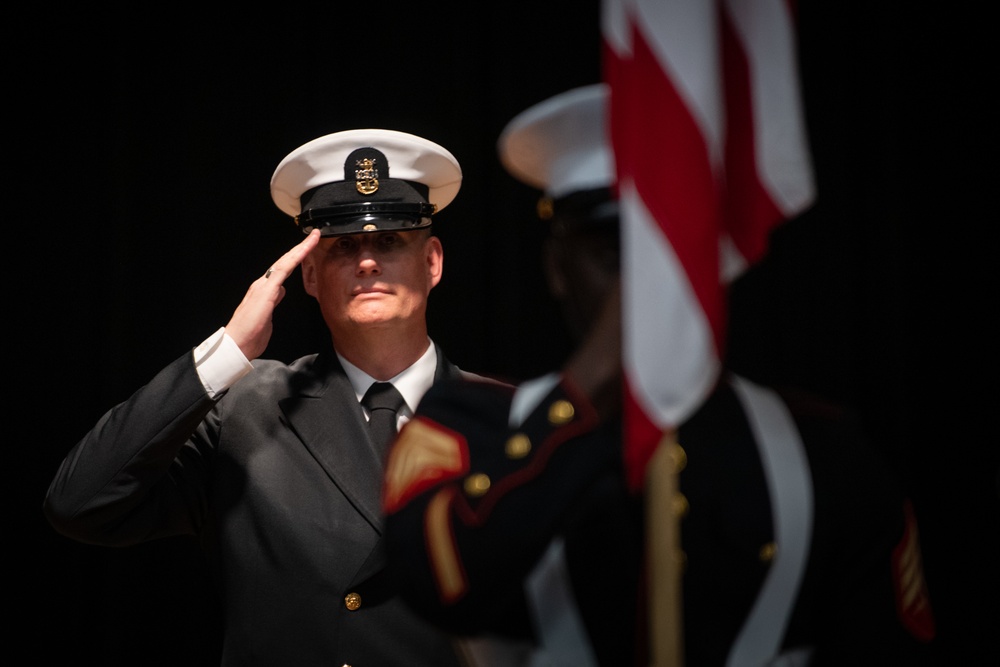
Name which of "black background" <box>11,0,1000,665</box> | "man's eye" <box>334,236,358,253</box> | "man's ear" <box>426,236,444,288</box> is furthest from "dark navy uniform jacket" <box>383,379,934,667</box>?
"black background" <box>11,0,1000,665</box>

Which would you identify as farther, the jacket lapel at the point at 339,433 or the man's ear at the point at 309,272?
the man's ear at the point at 309,272

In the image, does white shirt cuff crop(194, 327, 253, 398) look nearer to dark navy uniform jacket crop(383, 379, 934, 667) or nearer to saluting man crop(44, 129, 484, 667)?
saluting man crop(44, 129, 484, 667)

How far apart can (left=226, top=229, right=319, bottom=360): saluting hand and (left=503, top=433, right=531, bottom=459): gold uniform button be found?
78cm

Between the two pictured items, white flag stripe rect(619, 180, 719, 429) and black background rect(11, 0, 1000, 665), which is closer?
white flag stripe rect(619, 180, 719, 429)

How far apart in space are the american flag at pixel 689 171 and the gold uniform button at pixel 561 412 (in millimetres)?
62

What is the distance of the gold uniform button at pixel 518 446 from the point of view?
907 millimetres

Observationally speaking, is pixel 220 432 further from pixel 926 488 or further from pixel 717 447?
pixel 926 488

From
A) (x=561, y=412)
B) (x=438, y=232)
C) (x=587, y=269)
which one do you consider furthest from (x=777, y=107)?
(x=438, y=232)

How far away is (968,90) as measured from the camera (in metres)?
2.00

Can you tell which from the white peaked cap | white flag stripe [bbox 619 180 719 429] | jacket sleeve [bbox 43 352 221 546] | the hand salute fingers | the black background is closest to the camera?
white flag stripe [bbox 619 180 719 429]

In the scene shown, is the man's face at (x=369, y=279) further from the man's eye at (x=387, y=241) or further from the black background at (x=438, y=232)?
the black background at (x=438, y=232)

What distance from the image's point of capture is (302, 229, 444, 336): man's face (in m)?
1.67

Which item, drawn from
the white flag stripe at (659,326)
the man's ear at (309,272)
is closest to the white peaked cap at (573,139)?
the white flag stripe at (659,326)

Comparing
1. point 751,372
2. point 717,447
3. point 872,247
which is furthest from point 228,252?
point 717,447
